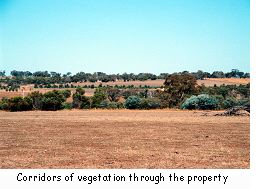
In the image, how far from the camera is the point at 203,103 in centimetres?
4425

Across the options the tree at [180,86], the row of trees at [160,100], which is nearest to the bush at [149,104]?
the row of trees at [160,100]

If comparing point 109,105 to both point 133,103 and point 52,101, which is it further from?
point 52,101

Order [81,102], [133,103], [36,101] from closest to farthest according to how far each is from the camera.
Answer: [36,101] → [133,103] → [81,102]

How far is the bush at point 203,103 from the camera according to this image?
43781 mm

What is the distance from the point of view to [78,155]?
13914 mm

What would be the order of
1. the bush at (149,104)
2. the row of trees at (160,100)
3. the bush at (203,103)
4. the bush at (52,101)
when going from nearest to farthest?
the bush at (203,103)
the row of trees at (160,100)
the bush at (52,101)
the bush at (149,104)

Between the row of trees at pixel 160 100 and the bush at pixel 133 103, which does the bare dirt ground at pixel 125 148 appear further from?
the bush at pixel 133 103

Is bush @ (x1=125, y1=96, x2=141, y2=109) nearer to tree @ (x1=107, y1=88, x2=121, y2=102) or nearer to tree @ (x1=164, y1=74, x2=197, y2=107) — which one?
tree @ (x1=164, y1=74, x2=197, y2=107)

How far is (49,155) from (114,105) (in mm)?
37387

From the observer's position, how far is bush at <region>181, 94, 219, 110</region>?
43.8 meters

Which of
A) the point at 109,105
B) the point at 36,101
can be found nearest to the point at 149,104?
the point at 109,105

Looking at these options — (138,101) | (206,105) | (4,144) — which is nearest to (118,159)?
(4,144)

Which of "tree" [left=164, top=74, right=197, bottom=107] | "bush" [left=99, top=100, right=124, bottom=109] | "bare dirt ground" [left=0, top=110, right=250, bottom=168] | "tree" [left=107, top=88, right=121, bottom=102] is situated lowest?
"bush" [left=99, top=100, right=124, bottom=109]

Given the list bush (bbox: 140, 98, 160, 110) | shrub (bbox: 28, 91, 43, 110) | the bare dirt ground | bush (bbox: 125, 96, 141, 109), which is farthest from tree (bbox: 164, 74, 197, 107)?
the bare dirt ground
